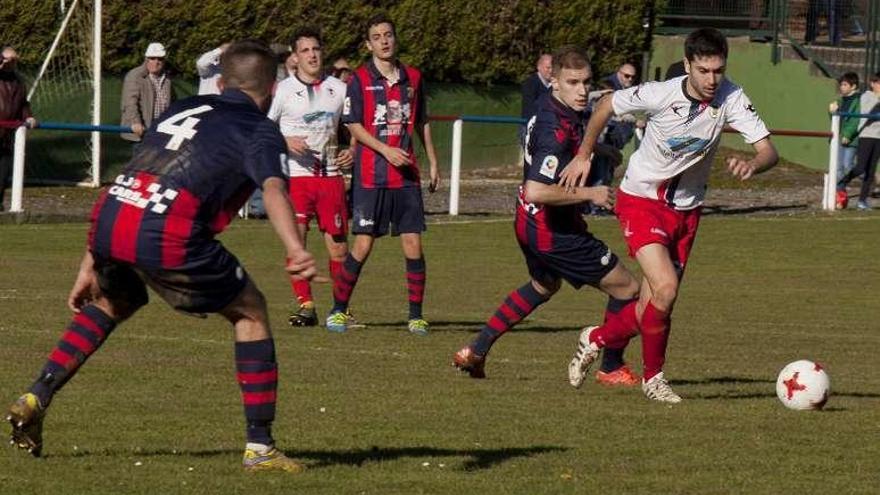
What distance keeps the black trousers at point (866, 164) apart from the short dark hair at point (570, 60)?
1545 centimetres

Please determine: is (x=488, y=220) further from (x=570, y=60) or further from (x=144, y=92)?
(x=570, y=60)

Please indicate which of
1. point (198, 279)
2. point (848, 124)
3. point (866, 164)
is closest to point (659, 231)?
point (198, 279)

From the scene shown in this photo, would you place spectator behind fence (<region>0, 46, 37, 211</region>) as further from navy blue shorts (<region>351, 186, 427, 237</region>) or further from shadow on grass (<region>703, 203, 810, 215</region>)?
shadow on grass (<region>703, 203, 810, 215</region>)

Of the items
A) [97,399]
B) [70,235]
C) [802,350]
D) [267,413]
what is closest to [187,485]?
[267,413]

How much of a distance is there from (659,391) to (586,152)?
1.36 metres

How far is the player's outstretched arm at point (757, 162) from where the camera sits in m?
9.88

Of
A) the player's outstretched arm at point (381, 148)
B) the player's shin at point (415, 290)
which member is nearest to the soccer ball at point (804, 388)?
the player's shin at point (415, 290)

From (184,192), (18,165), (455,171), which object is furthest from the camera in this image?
(455,171)

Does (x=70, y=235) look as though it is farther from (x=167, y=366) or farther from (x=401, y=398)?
(x=401, y=398)

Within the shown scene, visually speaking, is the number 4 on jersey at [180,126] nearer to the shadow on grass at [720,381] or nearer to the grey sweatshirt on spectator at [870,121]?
the shadow on grass at [720,381]

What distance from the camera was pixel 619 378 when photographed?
37.6ft

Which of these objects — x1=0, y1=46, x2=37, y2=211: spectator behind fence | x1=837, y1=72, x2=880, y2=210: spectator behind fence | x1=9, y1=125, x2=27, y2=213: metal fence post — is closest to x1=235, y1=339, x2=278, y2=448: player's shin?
x1=9, y1=125, x2=27, y2=213: metal fence post

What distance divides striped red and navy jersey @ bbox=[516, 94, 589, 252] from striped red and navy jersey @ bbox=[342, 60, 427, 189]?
311 centimetres

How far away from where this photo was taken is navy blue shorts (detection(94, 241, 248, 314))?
7.76 meters
